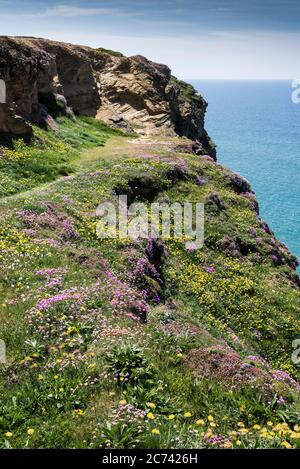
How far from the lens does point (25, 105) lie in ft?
138

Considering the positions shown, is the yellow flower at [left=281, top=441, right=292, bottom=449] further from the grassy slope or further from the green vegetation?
the green vegetation

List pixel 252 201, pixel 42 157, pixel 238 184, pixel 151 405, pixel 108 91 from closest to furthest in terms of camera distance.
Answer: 1. pixel 151 405
2. pixel 42 157
3. pixel 252 201
4. pixel 238 184
5. pixel 108 91

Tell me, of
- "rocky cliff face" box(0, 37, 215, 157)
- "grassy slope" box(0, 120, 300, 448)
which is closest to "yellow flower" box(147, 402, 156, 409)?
"grassy slope" box(0, 120, 300, 448)

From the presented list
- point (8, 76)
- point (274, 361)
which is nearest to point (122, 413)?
point (274, 361)

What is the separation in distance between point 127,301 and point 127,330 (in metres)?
2.41

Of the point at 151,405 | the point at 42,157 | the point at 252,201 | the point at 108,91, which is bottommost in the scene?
the point at 252,201

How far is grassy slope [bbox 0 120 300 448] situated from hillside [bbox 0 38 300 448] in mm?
58

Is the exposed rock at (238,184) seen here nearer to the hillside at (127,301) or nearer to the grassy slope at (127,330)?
the hillside at (127,301)

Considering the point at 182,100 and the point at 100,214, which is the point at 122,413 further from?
the point at 182,100

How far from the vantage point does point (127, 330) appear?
14305mm

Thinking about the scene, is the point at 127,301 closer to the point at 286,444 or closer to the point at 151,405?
the point at 151,405

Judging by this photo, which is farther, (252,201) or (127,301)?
(252,201)

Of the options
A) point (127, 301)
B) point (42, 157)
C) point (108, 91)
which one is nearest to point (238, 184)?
point (42, 157)
